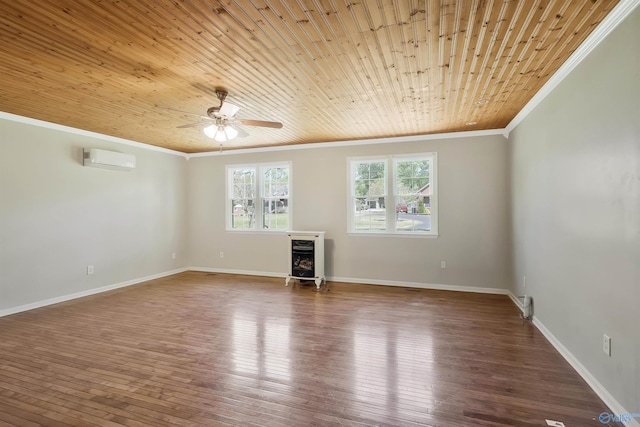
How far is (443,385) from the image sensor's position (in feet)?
7.83

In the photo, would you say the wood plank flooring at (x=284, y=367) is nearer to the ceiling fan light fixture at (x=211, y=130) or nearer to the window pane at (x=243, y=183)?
the ceiling fan light fixture at (x=211, y=130)

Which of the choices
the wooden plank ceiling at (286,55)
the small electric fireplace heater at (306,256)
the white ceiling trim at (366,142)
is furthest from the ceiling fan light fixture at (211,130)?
the small electric fireplace heater at (306,256)

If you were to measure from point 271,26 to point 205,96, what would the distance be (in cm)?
157

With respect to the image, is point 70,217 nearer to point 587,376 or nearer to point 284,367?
point 284,367

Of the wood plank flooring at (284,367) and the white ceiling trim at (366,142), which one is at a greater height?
the white ceiling trim at (366,142)

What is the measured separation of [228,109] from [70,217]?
3600 millimetres

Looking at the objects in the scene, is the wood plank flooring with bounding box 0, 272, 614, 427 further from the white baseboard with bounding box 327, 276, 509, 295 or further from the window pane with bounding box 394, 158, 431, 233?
the window pane with bounding box 394, 158, 431, 233

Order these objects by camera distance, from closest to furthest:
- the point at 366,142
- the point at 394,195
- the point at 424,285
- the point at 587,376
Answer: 1. the point at 587,376
2. the point at 424,285
3. the point at 394,195
4. the point at 366,142

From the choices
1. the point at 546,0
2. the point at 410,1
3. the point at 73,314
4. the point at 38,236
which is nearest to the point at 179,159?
the point at 38,236

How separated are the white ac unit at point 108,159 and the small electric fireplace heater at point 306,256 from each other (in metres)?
3.18

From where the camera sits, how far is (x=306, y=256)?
5.59 meters

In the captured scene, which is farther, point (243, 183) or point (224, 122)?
point (243, 183)

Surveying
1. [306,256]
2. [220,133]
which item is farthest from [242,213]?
[220,133]

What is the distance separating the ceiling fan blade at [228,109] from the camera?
3.07 m
